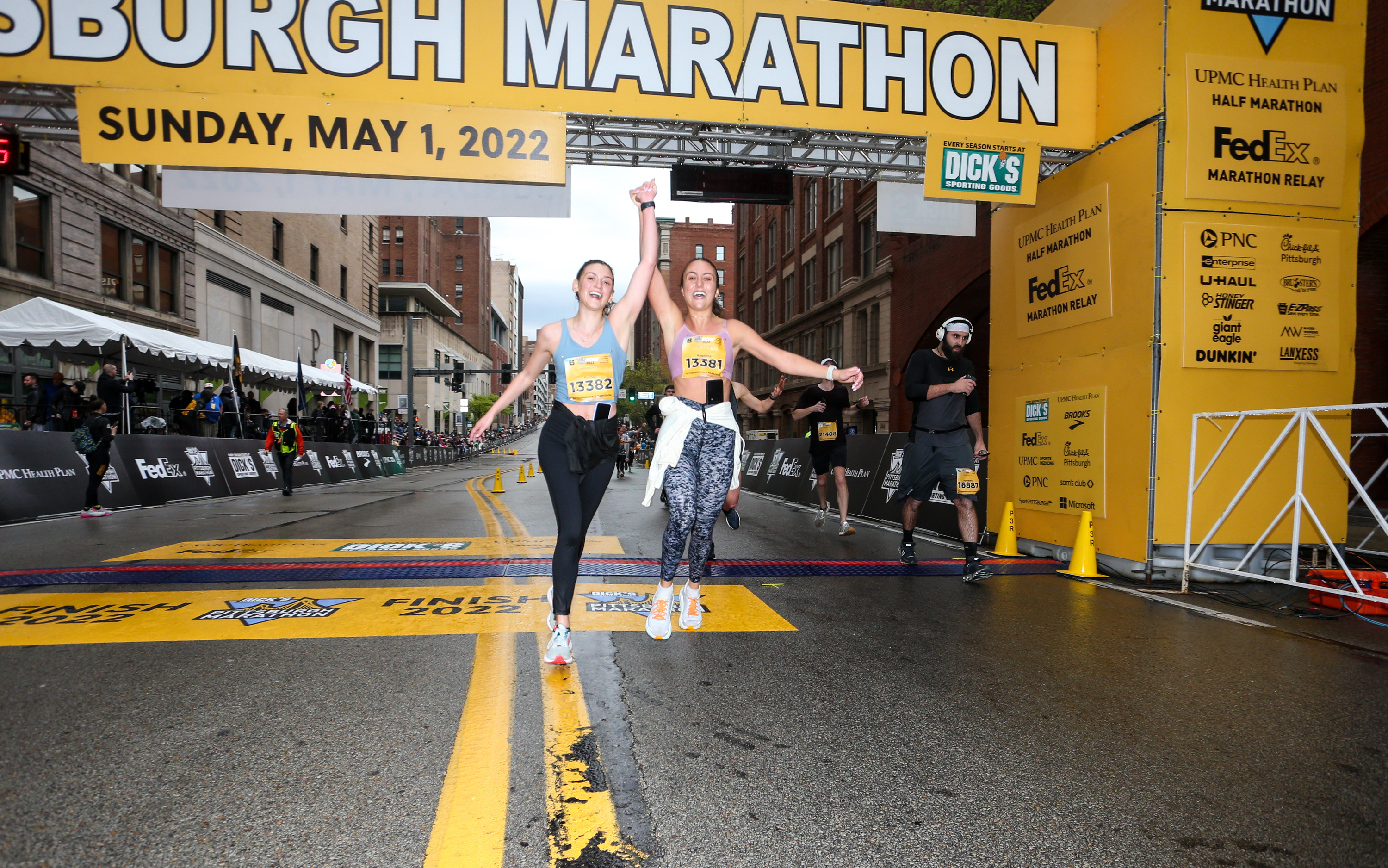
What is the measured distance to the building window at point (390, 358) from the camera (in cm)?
6334

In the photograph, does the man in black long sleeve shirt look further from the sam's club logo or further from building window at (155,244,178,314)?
building window at (155,244,178,314)

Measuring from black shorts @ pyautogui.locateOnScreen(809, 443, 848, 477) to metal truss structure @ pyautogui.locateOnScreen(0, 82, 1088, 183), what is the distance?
337 cm

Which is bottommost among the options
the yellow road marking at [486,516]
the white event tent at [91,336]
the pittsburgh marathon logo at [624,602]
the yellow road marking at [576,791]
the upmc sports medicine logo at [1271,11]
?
the yellow road marking at [486,516]

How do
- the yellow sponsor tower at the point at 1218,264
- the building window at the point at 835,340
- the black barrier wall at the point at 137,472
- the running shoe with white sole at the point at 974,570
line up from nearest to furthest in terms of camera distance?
the running shoe with white sole at the point at 974,570 → the yellow sponsor tower at the point at 1218,264 → the black barrier wall at the point at 137,472 → the building window at the point at 835,340

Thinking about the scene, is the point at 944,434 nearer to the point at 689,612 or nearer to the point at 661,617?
the point at 689,612

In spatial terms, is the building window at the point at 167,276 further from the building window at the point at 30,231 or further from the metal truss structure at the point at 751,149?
the metal truss structure at the point at 751,149

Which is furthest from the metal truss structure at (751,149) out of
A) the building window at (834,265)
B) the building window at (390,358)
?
the building window at (390,358)

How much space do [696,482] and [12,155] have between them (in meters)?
9.81

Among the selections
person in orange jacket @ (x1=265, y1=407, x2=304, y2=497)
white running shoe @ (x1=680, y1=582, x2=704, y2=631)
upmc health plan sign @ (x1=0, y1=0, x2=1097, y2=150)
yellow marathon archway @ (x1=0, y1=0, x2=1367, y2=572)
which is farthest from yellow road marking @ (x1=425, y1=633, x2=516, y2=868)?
person in orange jacket @ (x1=265, y1=407, x2=304, y2=497)

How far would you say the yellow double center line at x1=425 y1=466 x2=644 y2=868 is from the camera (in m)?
1.98

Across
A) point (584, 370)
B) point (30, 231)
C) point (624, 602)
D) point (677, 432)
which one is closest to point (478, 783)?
point (584, 370)

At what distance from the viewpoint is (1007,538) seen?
761 cm

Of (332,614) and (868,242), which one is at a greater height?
(868,242)

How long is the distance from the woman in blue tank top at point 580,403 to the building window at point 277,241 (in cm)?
3410
